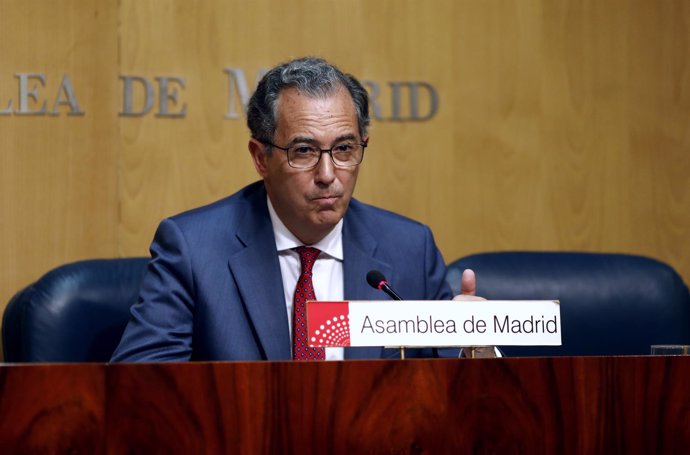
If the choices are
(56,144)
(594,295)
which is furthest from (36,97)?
(594,295)

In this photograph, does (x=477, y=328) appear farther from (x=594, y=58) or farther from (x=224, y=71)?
(x=594, y=58)

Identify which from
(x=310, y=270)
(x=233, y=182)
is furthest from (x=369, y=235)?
(x=233, y=182)

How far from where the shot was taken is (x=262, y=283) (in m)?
2.51

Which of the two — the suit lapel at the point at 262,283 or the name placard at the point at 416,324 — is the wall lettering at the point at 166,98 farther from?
the name placard at the point at 416,324

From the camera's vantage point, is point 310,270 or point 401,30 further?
point 401,30

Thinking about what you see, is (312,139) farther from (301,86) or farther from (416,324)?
(416,324)

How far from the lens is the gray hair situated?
2.58 meters

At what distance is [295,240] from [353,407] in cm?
121

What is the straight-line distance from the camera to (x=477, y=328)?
5.54ft

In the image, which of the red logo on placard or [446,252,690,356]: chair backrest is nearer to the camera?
the red logo on placard

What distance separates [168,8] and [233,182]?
603 millimetres

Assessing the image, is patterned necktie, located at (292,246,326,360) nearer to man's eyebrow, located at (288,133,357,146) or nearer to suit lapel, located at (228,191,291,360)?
suit lapel, located at (228,191,291,360)

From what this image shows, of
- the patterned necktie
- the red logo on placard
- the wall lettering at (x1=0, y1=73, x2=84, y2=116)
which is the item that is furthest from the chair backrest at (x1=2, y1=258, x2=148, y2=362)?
the red logo on placard

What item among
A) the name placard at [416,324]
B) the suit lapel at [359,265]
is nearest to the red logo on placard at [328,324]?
the name placard at [416,324]
